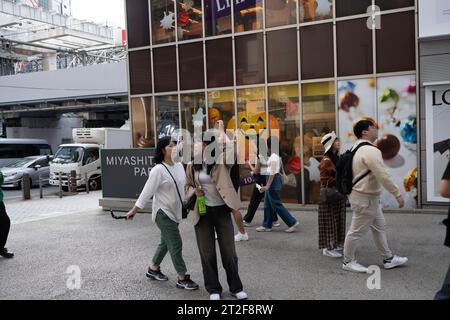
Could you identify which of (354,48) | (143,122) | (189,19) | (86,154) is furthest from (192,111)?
(86,154)

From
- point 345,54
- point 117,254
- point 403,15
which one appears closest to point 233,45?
point 345,54

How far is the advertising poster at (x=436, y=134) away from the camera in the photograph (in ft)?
29.3

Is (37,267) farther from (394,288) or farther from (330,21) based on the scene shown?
(330,21)

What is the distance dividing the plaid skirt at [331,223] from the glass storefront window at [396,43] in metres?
4.47

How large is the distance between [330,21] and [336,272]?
21.2 feet

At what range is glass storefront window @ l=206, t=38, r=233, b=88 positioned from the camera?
11.4m

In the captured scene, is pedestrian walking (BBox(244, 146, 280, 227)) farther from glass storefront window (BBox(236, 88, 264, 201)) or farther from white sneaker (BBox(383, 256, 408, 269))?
white sneaker (BBox(383, 256, 408, 269))

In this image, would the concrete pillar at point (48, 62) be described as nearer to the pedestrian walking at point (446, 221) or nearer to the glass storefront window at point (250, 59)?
the glass storefront window at point (250, 59)

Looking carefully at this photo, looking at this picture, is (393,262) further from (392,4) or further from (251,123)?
(251,123)

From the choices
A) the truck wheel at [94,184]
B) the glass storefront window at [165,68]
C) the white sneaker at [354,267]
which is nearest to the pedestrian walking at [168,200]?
the white sneaker at [354,267]

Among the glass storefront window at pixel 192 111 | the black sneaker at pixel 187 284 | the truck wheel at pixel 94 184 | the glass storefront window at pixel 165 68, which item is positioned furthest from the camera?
the truck wheel at pixel 94 184

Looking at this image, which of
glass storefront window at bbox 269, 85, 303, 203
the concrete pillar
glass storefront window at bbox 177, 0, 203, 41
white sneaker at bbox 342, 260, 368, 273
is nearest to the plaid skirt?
white sneaker at bbox 342, 260, 368, 273

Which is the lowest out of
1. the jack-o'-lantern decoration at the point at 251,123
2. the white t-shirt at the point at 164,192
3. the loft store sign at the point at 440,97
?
the white t-shirt at the point at 164,192

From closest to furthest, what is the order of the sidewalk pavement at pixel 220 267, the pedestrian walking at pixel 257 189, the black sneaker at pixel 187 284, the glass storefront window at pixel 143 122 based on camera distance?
the sidewalk pavement at pixel 220 267, the black sneaker at pixel 187 284, the pedestrian walking at pixel 257 189, the glass storefront window at pixel 143 122
